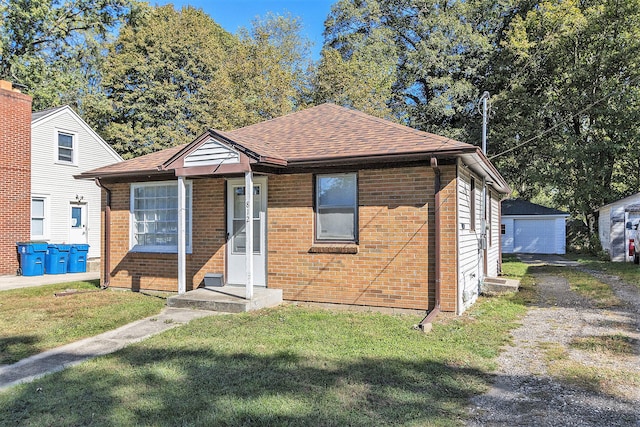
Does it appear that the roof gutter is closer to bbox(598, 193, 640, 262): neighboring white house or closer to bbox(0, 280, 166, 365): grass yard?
bbox(0, 280, 166, 365): grass yard

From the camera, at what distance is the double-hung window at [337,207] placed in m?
8.05

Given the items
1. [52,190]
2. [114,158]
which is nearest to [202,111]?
[114,158]

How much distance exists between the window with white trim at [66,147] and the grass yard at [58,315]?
9206mm

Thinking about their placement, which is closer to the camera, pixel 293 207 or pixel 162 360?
pixel 162 360

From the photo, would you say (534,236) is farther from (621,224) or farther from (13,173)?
(13,173)

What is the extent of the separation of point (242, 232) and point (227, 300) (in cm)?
168

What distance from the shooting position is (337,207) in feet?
26.8

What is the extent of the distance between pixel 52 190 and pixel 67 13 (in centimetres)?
1369

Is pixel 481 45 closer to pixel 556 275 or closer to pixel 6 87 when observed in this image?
pixel 556 275

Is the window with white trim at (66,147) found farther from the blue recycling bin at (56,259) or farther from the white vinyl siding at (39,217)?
the blue recycling bin at (56,259)

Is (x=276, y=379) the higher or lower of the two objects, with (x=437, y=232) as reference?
lower

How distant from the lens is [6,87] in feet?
48.9

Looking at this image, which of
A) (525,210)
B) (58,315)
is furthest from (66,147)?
(525,210)

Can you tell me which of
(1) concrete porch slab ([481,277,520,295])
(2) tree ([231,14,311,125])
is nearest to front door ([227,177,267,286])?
(1) concrete porch slab ([481,277,520,295])
